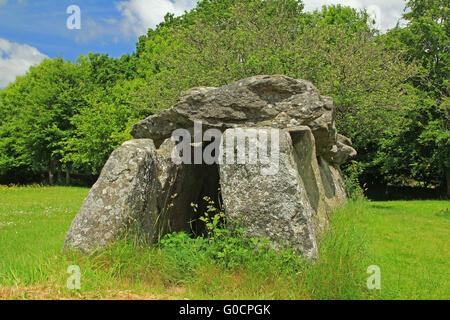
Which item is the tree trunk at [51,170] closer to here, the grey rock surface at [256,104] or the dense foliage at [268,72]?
the dense foliage at [268,72]

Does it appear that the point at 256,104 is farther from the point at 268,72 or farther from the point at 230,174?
the point at 268,72

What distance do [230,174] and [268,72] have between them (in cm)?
900

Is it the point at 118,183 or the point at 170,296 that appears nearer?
the point at 170,296

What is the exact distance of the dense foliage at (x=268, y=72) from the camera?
14836 millimetres

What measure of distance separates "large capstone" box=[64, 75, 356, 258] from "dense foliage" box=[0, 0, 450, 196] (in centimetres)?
709

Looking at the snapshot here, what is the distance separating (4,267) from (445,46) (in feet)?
78.6

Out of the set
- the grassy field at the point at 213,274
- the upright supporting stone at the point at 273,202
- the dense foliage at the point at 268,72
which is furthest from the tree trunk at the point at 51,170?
the upright supporting stone at the point at 273,202

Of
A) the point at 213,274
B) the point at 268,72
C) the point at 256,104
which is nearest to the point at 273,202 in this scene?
the point at 213,274

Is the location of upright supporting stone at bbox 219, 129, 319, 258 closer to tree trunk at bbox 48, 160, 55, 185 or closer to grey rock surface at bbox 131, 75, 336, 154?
grey rock surface at bbox 131, 75, 336, 154

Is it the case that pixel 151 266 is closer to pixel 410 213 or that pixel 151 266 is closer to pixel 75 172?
pixel 410 213

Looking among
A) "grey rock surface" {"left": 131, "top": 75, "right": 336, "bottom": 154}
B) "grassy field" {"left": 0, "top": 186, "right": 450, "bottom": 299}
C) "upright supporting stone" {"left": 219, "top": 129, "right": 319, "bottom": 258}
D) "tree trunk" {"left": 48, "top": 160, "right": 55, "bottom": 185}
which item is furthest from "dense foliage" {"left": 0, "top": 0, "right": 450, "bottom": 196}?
"grassy field" {"left": 0, "top": 186, "right": 450, "bottom": 299}
